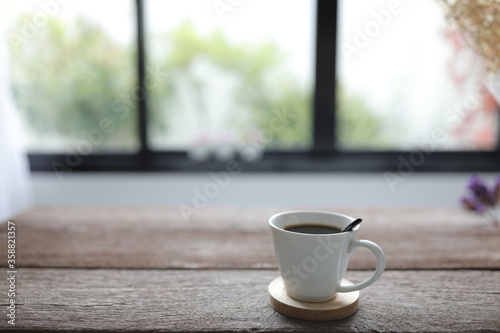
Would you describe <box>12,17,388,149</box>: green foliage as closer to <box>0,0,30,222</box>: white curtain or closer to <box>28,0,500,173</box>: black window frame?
<box>28,0,500,173</box>: black window frame

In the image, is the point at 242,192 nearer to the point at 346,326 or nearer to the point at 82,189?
the point at 82,189

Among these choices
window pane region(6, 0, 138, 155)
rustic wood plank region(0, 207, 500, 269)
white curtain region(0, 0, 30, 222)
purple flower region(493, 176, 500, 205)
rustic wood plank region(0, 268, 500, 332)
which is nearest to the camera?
rustic wood plank region(0, 268, 500, 332)

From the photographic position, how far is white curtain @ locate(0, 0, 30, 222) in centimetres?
205

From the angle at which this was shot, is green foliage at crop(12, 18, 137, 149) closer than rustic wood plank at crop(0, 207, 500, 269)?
No

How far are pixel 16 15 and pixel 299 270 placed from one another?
2.32 m

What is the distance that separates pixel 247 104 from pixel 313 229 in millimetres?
1818

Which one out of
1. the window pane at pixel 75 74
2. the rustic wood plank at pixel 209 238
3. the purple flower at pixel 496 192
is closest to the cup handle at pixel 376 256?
the rustic wood plank at pixel 209 238

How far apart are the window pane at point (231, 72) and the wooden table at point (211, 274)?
4.47 ft

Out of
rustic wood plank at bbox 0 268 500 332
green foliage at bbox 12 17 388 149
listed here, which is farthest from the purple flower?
green foliage at bbox 12 17 388 149

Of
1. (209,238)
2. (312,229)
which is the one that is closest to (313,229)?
(312,229)

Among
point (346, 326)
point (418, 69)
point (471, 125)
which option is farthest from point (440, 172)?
point (346, 326)

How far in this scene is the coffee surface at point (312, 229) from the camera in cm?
66

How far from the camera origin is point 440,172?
2.37 metres

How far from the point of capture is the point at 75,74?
2395 mm
